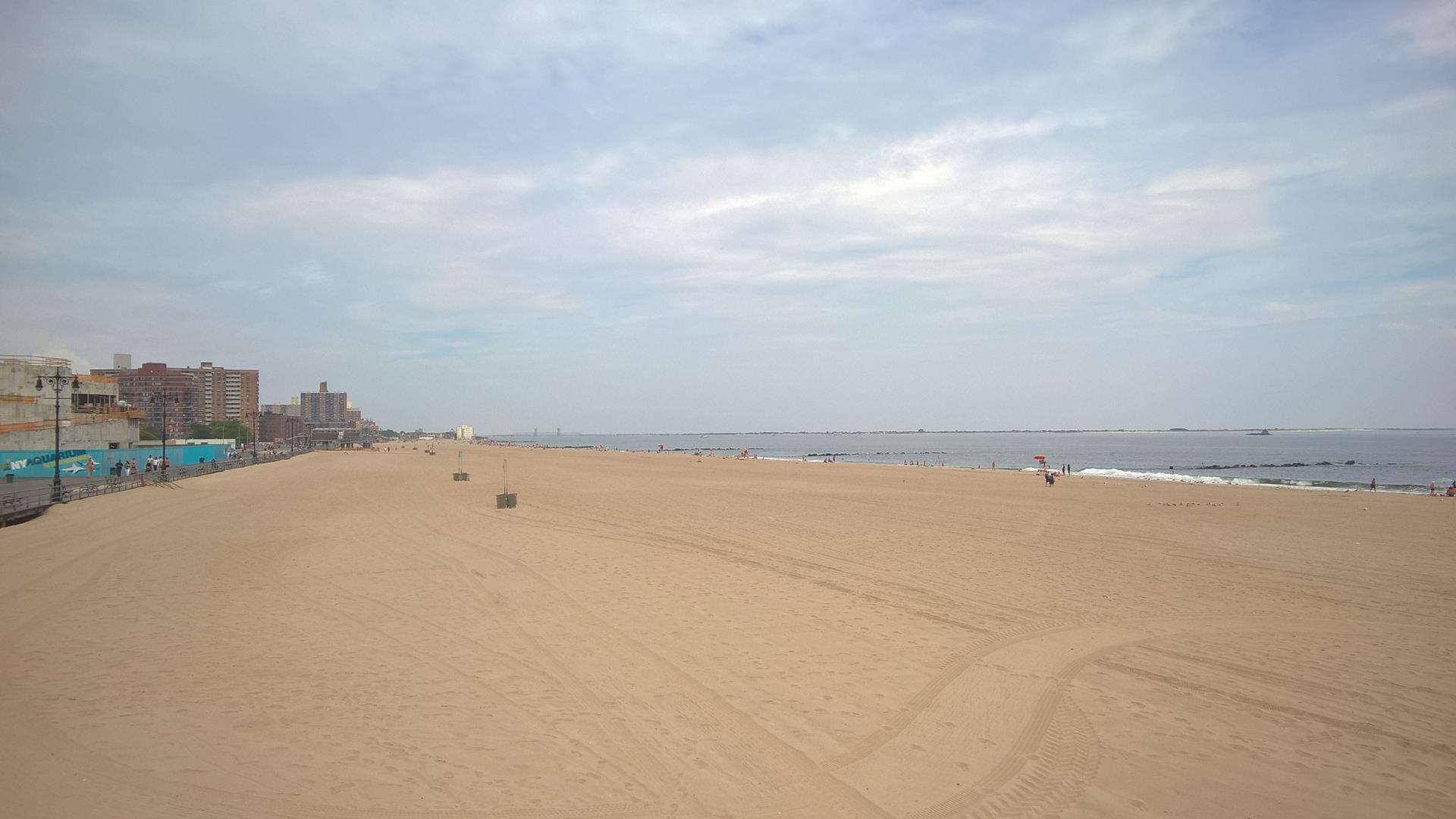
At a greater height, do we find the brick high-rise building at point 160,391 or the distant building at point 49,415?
the brick high-rise building at point 160,391

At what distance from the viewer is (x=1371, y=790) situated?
5035 millimetres

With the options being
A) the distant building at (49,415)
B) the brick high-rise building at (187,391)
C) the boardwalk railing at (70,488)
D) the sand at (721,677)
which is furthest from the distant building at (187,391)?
the sand at (721,677)

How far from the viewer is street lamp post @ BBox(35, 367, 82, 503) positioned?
24.8m

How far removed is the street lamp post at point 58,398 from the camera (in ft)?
81.4

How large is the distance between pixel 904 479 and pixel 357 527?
28903mm

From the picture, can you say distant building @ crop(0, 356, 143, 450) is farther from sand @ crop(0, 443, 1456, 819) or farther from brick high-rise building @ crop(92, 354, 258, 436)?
brick high-rise building @ crop(92, 354, 258, 436)

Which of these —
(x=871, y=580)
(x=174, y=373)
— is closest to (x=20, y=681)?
(x=871, y=580)

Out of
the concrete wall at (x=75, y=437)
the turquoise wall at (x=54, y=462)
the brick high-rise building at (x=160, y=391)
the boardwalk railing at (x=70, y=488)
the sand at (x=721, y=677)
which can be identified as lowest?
the sand at (x=721, y=677)

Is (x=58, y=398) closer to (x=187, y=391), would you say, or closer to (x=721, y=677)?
(x=721, y=677)

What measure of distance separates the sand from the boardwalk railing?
7447mm

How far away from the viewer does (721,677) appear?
7086 millimetres

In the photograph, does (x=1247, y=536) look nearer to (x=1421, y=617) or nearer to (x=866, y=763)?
(x=1421, y=617)

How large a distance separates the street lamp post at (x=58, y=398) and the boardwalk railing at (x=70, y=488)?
233mm

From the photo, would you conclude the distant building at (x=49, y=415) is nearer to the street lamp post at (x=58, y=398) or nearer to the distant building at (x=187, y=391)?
the street lamp post at (x=58, y=398)
